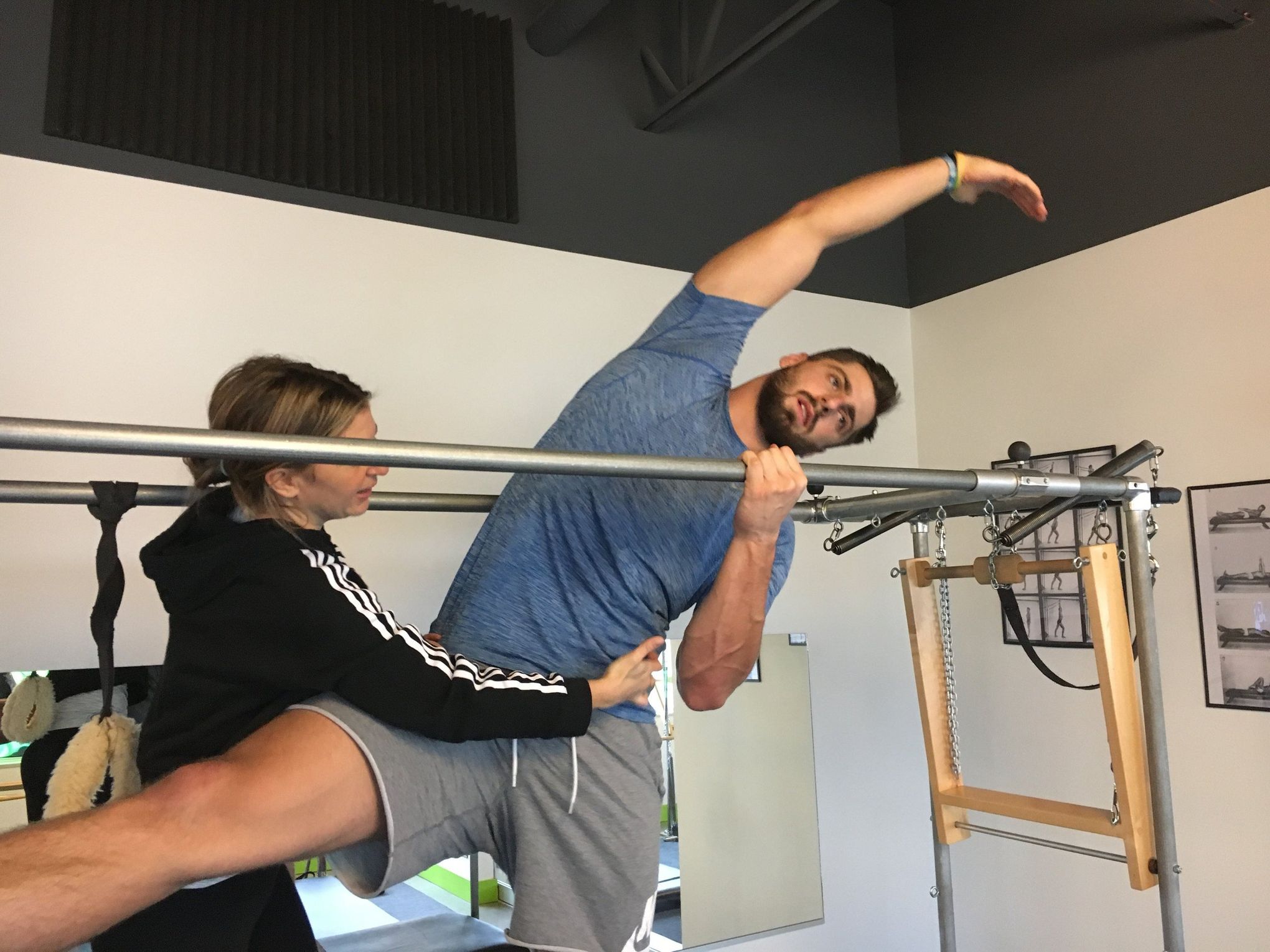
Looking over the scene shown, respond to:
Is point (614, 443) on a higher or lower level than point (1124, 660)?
higher

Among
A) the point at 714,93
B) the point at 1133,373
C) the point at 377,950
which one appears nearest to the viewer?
the point at 377,950

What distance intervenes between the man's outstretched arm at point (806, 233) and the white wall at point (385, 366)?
138 cm

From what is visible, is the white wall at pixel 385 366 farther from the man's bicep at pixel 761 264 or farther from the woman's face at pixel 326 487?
the man's bicep at pixel 761 264

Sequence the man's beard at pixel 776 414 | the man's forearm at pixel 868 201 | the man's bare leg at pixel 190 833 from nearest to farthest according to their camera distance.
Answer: the man's bare leg at pixel 190 833 → the man's forearm at pixel 868 201 → the man's beard at pixel 776 414

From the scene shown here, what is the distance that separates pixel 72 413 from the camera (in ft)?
7.81

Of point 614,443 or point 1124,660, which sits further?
point 1124,660

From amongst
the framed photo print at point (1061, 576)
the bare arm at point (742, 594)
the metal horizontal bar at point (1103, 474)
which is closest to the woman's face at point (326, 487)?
the bare arm at point (742, 594)

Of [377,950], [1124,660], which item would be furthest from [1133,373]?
[377,950]

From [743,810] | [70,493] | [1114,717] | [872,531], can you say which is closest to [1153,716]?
[1114,717]

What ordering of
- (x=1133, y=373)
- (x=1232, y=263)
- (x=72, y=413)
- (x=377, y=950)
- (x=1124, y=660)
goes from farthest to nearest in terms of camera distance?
(x=1133, y=373) → (x=1232, y=263) → (x=377, y=950) → (x=72, y=413) → (x=1124, y=660)

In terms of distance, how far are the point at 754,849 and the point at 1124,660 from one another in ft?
5.13

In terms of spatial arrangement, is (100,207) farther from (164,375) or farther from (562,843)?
(562,843)

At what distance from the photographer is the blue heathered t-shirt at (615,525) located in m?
1.61

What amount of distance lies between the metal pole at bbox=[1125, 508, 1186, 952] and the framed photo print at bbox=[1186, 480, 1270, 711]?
87cm
